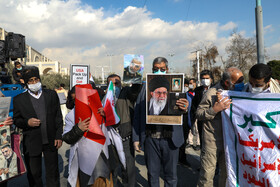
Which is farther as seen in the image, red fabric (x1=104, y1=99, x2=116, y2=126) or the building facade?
the building facade

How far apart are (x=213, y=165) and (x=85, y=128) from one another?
5.55 feet

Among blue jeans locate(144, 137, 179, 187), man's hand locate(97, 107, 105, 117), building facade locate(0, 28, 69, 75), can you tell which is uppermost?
building facade locate(0, 28, 69, 75)

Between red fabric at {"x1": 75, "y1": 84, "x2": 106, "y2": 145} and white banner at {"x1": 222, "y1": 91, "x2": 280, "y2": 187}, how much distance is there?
1535 mm

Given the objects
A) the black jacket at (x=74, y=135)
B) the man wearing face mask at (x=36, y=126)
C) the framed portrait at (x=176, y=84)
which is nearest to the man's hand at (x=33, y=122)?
the man wearing face mask at (x=36, y=126)

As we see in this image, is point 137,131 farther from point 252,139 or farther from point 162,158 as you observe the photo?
point 252,139

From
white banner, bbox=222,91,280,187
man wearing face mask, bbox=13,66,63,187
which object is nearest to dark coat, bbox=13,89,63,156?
man wearing face mask, bbox=13,66,63,187

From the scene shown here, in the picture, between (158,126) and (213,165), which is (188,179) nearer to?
(213,165)

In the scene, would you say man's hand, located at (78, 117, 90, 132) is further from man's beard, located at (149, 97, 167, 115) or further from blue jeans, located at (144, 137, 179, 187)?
blue jeans, located at (144, 137, 179, 187)

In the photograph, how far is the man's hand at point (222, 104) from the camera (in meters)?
2.55

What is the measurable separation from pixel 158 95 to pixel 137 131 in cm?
68

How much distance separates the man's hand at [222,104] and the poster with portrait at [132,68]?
106 centimetres

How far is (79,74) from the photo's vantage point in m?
4.17

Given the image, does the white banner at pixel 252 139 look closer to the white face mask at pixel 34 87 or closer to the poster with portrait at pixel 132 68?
the poster with portrait at pixel 132 68

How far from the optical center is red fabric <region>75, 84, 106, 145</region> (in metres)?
2.25
